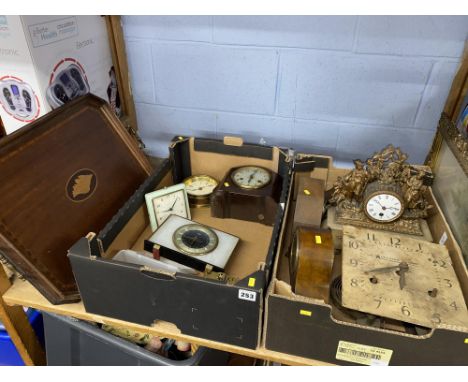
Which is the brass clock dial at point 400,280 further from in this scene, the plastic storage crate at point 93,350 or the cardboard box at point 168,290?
the plastic storage crate at point 93,350

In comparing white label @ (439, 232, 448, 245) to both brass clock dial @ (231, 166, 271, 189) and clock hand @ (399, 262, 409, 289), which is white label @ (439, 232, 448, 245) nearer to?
clock hand @ (399, 262, 409, 289)

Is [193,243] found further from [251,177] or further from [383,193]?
[383,193]

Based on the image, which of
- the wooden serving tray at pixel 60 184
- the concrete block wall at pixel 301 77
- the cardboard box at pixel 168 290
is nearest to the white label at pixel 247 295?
the cardboard box at pixel 168 290

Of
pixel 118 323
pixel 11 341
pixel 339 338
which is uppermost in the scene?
pixel 339 338

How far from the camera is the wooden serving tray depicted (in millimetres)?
837

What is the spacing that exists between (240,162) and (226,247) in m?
0.35

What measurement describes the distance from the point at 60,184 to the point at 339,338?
75 centimetres

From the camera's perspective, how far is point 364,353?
2.48ft

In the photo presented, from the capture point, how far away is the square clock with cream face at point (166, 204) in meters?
1.08

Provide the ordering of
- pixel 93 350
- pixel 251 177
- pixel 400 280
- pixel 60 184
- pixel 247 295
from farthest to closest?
pixel 251 177 → pixel 93 350 → pixel 60 184 → pixel 400 280 → pixel 247 295

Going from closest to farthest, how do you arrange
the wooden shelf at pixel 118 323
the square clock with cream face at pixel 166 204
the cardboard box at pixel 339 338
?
1. the cardboard box at pixel 339 338
2. the wooden shelf at pixel 118 323
3. the square clock with cream face at pixel 166 204

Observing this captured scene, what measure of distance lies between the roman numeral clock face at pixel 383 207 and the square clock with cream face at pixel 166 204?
541 mm

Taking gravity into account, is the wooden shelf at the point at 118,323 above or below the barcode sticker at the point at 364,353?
below

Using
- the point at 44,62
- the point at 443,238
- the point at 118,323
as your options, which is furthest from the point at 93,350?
the point at 443,238
